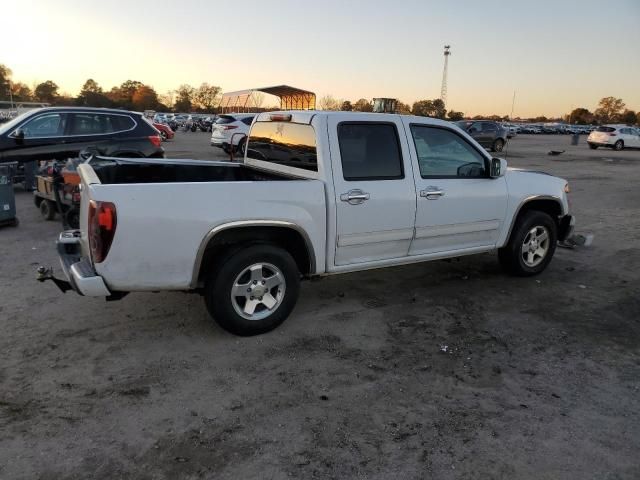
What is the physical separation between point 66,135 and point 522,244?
864 centimetres

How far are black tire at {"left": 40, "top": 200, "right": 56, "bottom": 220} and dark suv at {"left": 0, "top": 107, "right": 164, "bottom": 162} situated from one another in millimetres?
1726

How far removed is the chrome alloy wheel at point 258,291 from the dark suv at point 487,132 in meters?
25.7

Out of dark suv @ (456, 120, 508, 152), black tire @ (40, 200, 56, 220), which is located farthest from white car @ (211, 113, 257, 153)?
dark suv @ (456, 120, 508, 152)

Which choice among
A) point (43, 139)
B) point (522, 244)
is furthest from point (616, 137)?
point (43, 139)

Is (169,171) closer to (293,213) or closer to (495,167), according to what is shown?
(293,213)

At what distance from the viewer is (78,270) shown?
3.71m

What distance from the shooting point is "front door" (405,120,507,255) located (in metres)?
4.80

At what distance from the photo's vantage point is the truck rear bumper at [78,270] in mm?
3545

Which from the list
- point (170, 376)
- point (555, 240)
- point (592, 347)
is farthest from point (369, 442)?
point (555, 240)

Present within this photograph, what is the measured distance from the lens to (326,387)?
3.46 meters

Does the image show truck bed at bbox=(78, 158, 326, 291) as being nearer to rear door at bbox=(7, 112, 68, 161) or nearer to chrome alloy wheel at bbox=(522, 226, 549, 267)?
chrome alloy wheel at bbox=(522, 226, 549, 267)

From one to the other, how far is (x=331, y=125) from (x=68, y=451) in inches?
122

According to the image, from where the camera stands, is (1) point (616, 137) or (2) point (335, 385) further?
(1) point (616, 137)

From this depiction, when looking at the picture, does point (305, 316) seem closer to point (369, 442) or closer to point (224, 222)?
point (224, 222)
